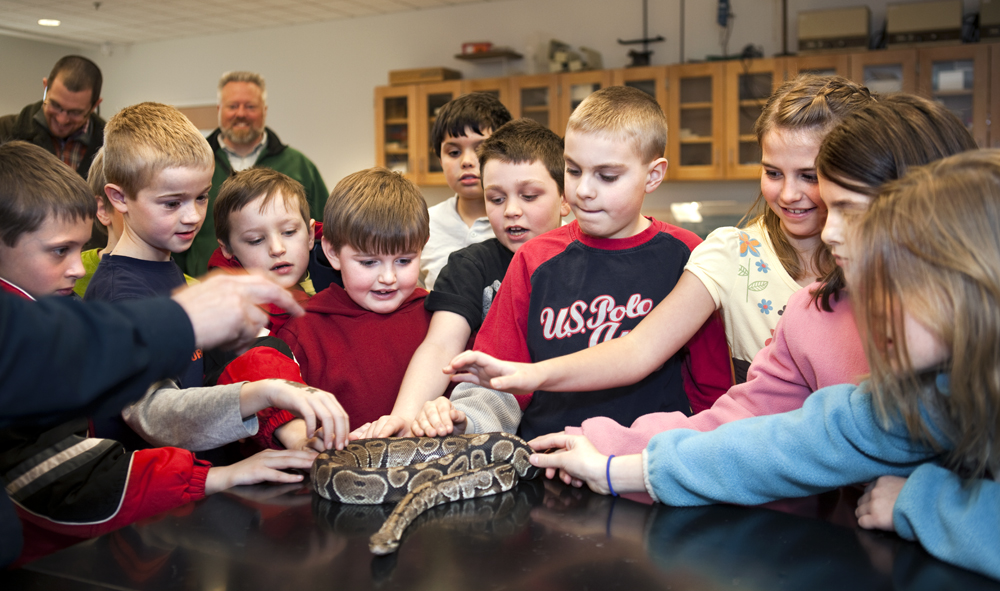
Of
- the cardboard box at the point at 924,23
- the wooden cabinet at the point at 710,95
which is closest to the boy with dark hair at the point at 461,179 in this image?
the wooden cabinet at the point at 710,95

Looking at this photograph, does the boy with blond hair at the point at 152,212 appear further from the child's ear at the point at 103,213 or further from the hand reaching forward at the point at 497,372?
the hand reaching forward at the point at 497,372

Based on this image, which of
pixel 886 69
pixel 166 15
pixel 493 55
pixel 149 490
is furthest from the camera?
pixel 166 15

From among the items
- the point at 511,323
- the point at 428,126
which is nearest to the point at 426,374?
the point at 511,323

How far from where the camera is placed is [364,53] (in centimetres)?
955

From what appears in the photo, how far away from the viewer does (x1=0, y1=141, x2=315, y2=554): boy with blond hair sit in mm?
1468

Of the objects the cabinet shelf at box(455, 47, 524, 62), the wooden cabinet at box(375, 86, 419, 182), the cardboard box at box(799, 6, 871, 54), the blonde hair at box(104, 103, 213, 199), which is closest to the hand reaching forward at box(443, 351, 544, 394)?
the blonde hair at box(104, 103, 213, 199)

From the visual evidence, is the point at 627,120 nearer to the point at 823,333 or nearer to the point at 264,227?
the point at 823,333

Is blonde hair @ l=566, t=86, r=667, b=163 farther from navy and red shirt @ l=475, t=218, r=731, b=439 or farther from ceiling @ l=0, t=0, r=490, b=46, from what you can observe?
ceiling @ l=0, t=0, r=490, b=46

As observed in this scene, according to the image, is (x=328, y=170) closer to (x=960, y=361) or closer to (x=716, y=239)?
(x=716, y=239)

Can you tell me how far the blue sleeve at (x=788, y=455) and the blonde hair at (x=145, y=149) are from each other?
1.57 m

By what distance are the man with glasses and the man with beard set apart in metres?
0.71

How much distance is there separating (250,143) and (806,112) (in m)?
3.77

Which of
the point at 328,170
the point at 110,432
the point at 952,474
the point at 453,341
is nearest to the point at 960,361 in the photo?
the point at 952,474

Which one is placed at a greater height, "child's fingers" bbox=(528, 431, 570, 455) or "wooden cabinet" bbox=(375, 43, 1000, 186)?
"wooden cabinet" bbox=(375, 43, 1000, 186)
